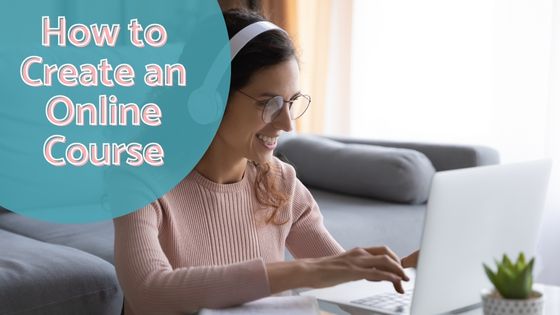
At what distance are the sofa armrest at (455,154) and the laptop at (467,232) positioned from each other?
1.47m

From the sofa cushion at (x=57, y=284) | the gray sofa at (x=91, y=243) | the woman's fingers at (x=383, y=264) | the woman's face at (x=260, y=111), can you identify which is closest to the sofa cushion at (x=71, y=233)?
Result: the gray sofa at (x=91, y=243)

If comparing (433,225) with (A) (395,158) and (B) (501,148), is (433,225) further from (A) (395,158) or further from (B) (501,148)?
(B) (501,148)

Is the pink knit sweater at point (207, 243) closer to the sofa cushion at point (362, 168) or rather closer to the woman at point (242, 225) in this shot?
the woman at point (242, 225)

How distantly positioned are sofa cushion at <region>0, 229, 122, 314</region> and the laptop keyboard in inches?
29.8

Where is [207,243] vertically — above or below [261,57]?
below

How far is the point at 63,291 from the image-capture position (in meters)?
1.84

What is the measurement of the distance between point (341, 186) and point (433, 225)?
6.13 feet

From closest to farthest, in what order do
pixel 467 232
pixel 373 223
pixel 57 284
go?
pixel 467 232 < pixel 57 284 < pixel 373 223

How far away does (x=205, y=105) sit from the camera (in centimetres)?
157

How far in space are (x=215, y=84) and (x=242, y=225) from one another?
27 centimetres

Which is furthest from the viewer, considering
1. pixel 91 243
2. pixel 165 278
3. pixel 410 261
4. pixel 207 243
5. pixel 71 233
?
pixel 71 233

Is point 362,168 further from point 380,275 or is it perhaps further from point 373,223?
point 380,275

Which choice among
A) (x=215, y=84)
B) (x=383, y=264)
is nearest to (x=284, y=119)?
(x=215, y=84)

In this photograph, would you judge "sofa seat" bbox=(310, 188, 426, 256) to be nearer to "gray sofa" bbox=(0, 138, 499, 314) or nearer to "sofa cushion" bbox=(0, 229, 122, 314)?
"gray sofa" bbox=(0, 138, 499, 314)
